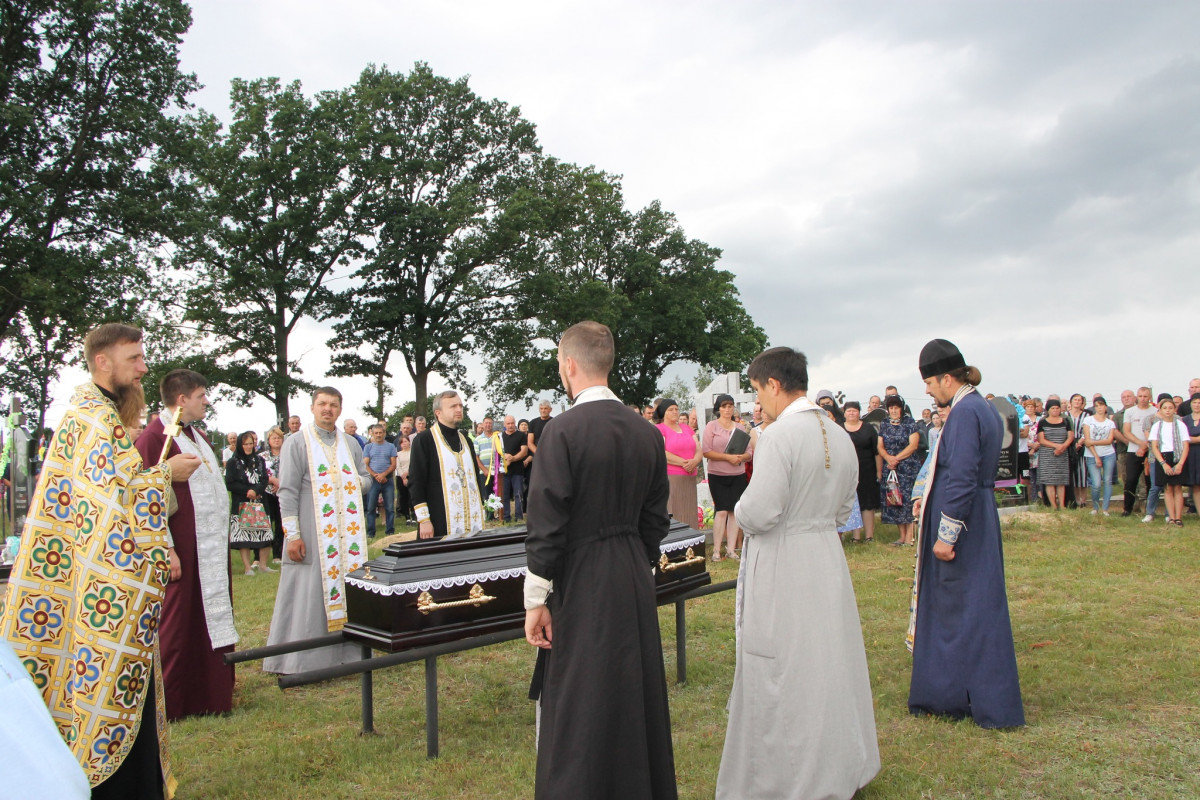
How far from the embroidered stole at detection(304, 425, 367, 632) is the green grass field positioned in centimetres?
70

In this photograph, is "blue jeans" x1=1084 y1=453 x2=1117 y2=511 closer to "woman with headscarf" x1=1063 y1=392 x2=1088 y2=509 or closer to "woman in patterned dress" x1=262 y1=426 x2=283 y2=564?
"woman with headscarf" x1=1063 y1=392 x2=1088 y2=509

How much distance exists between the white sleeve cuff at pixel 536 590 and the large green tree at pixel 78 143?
2208 cm

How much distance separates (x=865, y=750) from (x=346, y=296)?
1271 inches

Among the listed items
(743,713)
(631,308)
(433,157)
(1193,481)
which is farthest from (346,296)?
(743,713)

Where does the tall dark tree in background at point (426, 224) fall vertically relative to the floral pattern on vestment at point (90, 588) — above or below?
above

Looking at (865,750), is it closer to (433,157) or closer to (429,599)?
(429,599)

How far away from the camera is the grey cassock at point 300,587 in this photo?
19.7 ft

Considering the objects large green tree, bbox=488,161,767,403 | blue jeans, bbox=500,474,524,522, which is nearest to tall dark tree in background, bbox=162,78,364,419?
large green tree, bbox=488,161,767,403

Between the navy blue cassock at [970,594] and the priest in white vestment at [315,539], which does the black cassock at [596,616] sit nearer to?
the navy blue cassock at [970,594]

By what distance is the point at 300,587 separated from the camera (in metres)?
6.08

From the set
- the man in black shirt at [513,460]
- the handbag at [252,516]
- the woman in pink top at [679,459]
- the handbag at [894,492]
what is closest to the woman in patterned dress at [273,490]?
the handbag at [252,516]

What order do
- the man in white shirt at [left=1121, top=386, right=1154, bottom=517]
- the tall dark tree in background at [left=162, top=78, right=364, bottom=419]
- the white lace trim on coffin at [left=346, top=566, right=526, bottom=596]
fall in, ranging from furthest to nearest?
the tall dark tree in background at [left=162, top=78, right=364, bottom=419]
the man in white shirt at [left=1121, top=386, right=1154, bottom=517]
the white lace trim on coffin at [left=346, top=566, right=526, bottom=596]

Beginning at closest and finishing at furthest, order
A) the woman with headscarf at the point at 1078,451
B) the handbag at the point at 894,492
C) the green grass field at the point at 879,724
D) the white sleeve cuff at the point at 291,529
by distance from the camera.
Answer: the green grass field at the point at 879,724, the white sleeve cuff at the point at 291,529, the handbag at the point at 894,492, the woman with headscarf at the point at 1078,451

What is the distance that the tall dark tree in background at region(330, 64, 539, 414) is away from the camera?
109 feet
